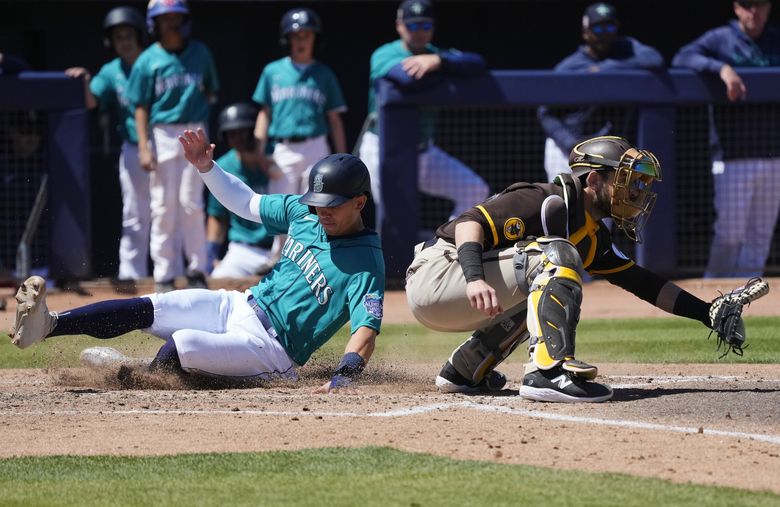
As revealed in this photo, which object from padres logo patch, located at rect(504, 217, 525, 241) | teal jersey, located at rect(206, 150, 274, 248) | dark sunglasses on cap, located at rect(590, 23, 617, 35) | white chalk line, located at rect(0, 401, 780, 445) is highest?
dark sunglasses on cap, located at rect(590, 23, 617, 35)

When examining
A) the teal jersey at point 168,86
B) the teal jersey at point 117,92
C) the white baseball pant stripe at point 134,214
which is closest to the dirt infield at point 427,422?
the teal jersey at point 168,86

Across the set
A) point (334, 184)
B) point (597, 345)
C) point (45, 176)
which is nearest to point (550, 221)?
point (334, 184)

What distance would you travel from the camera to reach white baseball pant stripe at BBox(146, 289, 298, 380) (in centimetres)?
581

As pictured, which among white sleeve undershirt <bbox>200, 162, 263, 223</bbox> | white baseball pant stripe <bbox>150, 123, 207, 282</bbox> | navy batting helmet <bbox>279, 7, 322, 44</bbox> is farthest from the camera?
navy batting helmet <bbox>279, 7, 322, 44</bbox>

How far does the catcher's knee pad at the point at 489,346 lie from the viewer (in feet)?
18.7

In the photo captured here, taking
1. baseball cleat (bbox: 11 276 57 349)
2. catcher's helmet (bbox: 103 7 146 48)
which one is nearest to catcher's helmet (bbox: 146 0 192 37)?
catcher's helmet (bbox: 103 7 146 48)

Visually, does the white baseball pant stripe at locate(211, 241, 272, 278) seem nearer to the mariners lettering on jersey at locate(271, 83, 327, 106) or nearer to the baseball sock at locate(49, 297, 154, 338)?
the mariners lettering on jersey at locate(271, 83, 327, 106)

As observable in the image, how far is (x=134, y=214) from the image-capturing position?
1084 centimetres

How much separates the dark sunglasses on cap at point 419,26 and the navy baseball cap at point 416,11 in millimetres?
24

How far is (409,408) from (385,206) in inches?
230

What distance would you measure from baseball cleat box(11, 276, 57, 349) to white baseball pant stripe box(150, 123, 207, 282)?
465cm

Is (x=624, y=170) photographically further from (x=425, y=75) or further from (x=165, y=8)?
(x=165, y=8)

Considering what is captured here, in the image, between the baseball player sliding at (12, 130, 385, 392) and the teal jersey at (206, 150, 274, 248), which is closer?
the baseball player sliding at (12, 130, 385, 392)

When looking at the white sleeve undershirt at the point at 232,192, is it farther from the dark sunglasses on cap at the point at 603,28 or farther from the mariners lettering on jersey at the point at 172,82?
the dark sunglasses on cap at the point at 603,28
